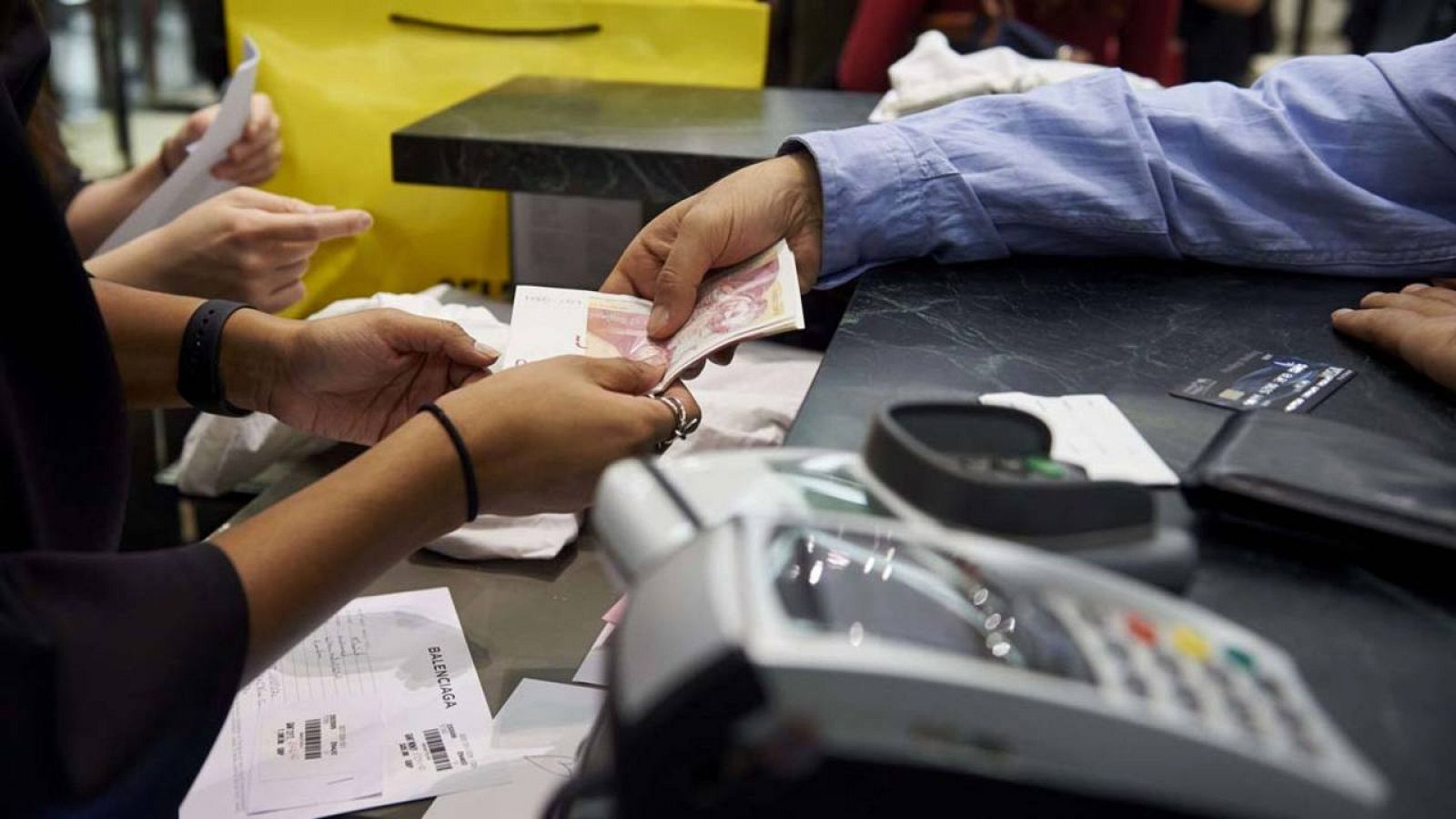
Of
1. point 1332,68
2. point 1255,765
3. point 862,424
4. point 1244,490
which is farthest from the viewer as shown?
point 1332,68

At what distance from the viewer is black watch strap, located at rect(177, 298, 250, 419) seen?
1.22m

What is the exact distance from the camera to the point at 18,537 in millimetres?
823

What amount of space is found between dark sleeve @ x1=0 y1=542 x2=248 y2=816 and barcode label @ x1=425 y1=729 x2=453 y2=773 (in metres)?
0.27

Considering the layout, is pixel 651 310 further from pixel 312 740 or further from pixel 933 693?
pixel 933 693

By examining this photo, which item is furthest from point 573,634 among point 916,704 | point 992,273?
point 916,704

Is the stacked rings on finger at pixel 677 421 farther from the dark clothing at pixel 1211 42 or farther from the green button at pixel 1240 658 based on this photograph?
the dark clothing at pixel 1211 42

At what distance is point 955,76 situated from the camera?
1705 millimetres

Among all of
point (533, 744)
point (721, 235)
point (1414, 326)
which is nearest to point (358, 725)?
point (533, 744)

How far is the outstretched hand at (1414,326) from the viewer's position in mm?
983

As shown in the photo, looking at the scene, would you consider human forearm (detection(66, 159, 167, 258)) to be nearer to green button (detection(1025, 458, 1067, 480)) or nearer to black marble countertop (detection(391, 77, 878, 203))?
black marble countertop (detection(391, 77, 878, 203))

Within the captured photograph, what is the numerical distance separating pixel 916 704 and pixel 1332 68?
1118 millimetres

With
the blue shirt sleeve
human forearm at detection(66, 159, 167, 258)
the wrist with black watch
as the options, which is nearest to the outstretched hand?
the blue shirt sleeve

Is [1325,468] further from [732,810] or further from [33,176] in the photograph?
[33,176]

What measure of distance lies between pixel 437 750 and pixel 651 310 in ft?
1.57
